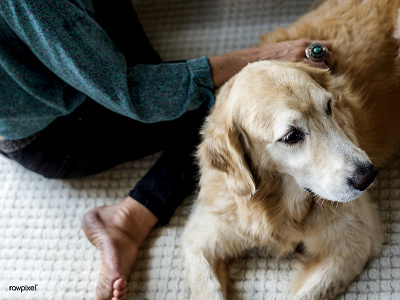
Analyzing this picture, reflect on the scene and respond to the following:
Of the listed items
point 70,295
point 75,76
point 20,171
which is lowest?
point 70,295

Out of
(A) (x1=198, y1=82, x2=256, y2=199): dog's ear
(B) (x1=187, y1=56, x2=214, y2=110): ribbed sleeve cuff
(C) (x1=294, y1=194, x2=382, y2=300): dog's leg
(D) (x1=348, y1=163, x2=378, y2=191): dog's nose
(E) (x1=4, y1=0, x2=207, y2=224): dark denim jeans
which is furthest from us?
(E) (x1=4, y1=0, x2=207, y2=224): dark denim jeans

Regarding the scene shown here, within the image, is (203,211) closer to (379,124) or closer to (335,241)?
(335,241)

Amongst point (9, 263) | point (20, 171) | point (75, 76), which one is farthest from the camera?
point (20, 171)

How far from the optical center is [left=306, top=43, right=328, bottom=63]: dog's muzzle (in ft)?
4.99

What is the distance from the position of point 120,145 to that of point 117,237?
1.20 ft

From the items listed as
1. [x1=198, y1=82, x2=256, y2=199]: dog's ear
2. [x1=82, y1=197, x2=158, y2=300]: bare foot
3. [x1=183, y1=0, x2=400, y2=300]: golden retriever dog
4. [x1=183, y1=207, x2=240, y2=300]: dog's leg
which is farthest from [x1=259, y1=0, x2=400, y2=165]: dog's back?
[x1=82, y1=197, x2=158, y2=300]: bare foot

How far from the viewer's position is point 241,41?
2.26m

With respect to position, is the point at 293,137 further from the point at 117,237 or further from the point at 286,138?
the point at 117,237

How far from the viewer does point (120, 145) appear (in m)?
1.79

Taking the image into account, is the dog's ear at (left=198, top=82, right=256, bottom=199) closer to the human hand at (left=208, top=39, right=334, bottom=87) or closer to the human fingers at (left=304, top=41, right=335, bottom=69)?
the human hand at (left=208, top=39, right=334, bottom=87)

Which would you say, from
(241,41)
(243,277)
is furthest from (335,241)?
(241,41)

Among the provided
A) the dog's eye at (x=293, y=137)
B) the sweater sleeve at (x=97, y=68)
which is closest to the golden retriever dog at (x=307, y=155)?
the dog's eye at (x=293, y=137)

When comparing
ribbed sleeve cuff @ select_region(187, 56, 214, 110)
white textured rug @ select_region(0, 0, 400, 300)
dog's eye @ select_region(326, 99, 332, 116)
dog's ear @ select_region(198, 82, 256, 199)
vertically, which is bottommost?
white textured rug @ select_region(0, 0, 400, 300)

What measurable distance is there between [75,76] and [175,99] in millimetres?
343
